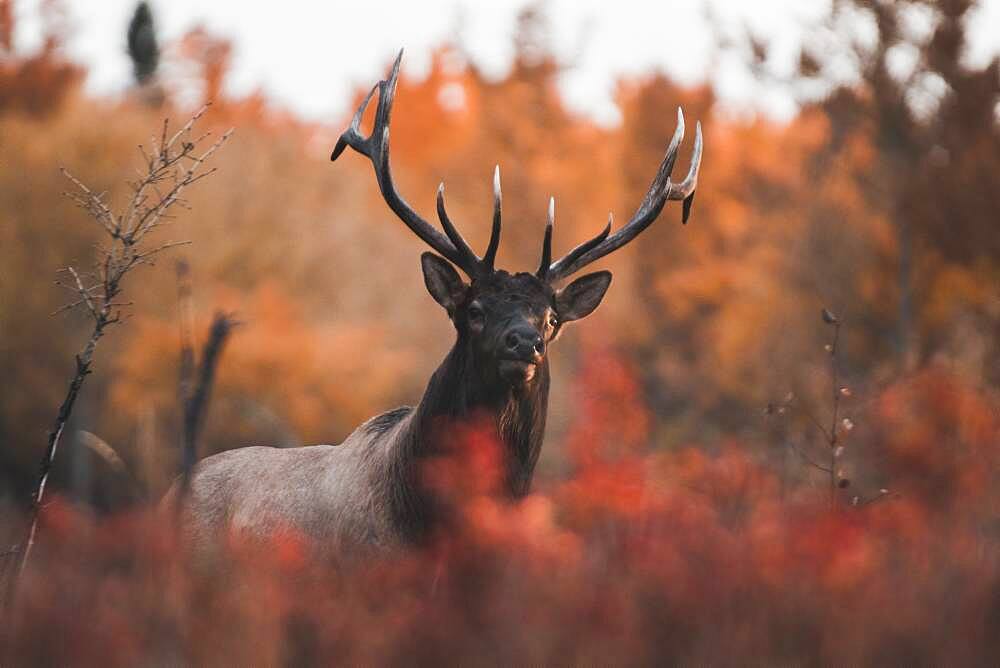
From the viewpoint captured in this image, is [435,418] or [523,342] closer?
[523,342]

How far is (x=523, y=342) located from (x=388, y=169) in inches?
54.5

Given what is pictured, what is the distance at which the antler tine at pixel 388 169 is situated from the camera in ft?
18.6

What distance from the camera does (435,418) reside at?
17.0ft

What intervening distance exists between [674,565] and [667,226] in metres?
26.7

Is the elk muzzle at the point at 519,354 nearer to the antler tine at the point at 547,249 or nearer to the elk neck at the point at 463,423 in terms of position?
the elk neck at the point at 463,423

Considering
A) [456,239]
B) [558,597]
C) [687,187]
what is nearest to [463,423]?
[456,239]

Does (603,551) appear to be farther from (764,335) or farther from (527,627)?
(764,335)

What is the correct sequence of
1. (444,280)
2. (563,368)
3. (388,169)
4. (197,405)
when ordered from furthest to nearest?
(563,368), (388,169), (444,280), (197,405)

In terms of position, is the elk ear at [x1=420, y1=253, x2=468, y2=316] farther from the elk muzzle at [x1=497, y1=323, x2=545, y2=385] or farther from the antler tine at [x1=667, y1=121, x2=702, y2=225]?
the antler tine at [x1=667, y1=121, x2=702, y2=225]

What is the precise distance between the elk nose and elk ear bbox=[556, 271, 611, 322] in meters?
0.90

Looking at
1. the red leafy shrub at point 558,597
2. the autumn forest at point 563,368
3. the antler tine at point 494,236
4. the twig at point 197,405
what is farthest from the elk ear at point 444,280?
the twig at point 197,405

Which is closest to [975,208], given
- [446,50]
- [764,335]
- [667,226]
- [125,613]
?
[764,335]

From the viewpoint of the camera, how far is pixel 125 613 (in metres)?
2.36

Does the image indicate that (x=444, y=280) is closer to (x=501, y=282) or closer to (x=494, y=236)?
(x=501, y=282)
